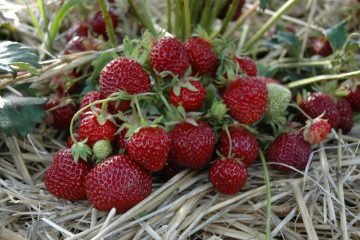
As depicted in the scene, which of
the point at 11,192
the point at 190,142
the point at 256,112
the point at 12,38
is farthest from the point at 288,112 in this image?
the point at 12,38

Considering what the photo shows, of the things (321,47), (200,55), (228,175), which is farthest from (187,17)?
(321,47)

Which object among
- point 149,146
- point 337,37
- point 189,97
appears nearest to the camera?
point 149,146

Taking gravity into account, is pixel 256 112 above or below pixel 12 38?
below

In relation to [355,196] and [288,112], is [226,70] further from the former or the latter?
[355,196]

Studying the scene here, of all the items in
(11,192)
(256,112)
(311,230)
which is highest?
(256,112)

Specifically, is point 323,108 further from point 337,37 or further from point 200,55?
point 200,55

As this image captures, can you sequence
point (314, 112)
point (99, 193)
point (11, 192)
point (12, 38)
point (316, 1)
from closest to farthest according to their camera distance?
point (99, 193) < point (11, 192) < point (314, 112) < point (12, 38) < point (316, 1)
